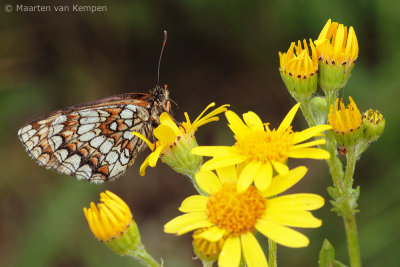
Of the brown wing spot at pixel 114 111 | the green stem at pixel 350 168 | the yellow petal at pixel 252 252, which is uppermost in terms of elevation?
the brown wing spot at pixel 114 111

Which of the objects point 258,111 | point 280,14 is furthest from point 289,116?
point 258,111

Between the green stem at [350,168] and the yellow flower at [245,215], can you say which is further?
the green stem at [350,168]

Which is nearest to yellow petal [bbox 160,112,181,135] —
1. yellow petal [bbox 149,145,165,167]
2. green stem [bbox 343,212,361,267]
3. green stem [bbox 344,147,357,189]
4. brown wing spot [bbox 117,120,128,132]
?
yellow petal [bbox 149,145,165,167]

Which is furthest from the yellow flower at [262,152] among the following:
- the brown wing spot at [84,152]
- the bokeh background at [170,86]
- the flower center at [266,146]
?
the bokeh background at [170,86]

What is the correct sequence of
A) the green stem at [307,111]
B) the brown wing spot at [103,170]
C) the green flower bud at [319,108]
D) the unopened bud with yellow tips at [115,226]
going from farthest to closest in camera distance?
the brown wing spot at [103,170] → the green flower bud at [319,108] → the green stem at [307,111] → the unopened bud with yellow tips at [115,226]

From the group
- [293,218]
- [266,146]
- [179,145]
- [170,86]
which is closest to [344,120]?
[266,146]

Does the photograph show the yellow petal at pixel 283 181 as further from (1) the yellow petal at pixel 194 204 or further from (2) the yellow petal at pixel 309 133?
(1) the yellow petal at pixel 194 204

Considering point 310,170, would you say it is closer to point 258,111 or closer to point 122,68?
point 258,111
